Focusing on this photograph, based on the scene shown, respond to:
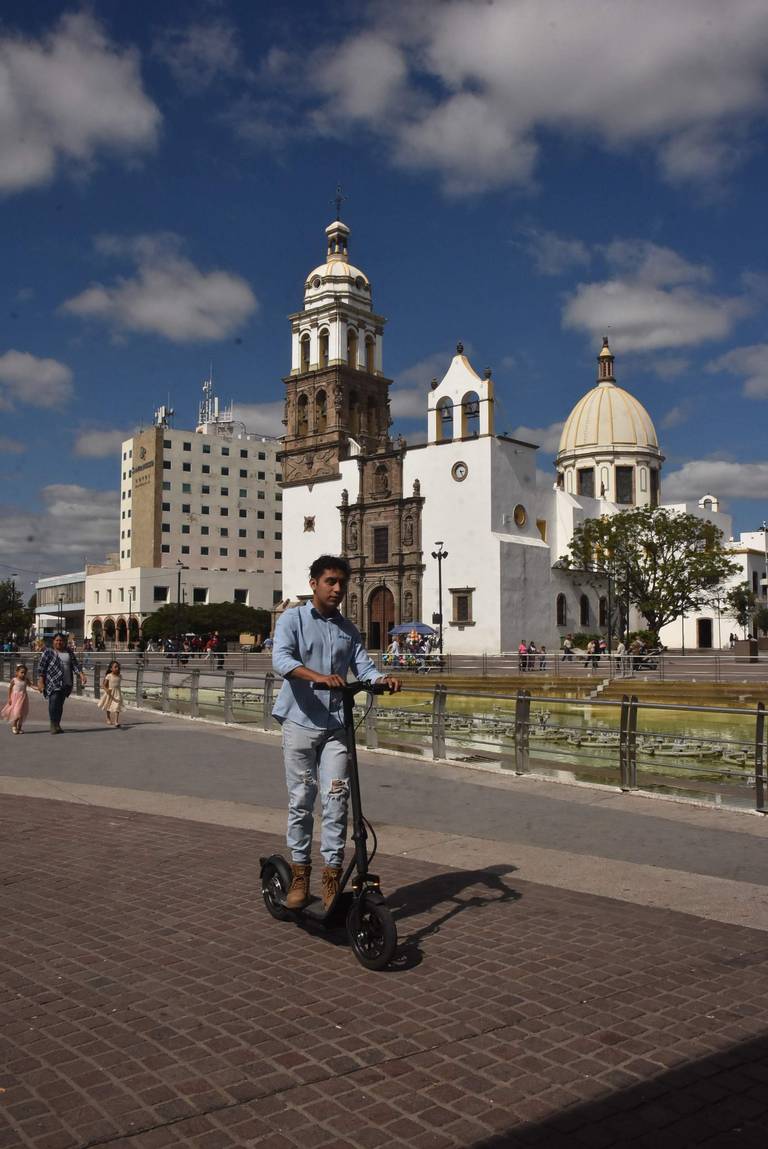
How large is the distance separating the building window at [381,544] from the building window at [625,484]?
21.8 meters

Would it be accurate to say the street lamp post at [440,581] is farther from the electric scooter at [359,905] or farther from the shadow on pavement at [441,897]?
the electric scooter at [359,905]

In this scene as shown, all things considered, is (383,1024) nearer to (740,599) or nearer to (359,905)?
(359,905)

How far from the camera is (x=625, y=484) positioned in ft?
243

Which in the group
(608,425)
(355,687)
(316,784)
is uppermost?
(608,425)

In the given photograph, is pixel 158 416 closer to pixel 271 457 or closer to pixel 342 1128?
pixel 271 457

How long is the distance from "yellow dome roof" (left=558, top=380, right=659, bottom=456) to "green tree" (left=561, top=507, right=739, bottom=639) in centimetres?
2052

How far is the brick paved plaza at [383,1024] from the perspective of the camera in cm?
323

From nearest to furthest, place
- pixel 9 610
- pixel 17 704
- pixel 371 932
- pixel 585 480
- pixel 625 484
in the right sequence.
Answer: pixel 371 932 → pixel 17 704 → pixel 625 484 → pixel 585 480 → pixel 9 610

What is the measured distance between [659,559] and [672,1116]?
168 ft

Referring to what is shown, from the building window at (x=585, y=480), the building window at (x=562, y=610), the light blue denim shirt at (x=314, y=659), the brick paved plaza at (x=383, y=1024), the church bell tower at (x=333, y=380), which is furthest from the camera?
the building window at (x=585, y=480)

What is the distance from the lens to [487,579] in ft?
180

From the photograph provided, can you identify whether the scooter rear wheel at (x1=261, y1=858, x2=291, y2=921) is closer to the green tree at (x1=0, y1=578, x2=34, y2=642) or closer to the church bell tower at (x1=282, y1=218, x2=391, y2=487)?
the church bell tower at (x1=282, y1=218, x2=391, y2=487)

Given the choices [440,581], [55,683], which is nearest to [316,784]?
[55,683]

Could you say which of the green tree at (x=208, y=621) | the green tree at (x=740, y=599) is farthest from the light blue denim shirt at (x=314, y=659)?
the green tree at (x=208, y=621)
